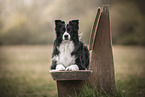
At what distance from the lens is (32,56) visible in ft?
39.6

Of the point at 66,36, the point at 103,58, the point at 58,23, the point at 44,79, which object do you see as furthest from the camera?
the point at 44,79

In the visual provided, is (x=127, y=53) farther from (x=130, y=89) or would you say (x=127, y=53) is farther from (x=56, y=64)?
(x=56, y=64)

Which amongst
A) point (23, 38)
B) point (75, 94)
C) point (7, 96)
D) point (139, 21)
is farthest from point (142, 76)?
point (23, 38)

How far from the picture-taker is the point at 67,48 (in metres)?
3.13

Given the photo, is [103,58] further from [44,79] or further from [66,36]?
[44,79]

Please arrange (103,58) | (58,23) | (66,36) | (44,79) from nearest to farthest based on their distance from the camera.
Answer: (66,36) < (58,23) < (103,58) < (44,79)

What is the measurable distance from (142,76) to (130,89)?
1.66 meters

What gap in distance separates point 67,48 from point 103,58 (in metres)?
0.75

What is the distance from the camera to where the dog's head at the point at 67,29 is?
3.07m

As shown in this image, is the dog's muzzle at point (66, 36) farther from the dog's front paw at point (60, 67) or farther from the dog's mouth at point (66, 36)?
the dog's front paw at point (60, 67)

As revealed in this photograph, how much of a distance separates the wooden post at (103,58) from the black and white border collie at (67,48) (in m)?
0.39

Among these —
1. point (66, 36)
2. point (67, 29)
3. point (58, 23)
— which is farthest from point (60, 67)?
point (58, 23)

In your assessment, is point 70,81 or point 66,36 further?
point 70,81

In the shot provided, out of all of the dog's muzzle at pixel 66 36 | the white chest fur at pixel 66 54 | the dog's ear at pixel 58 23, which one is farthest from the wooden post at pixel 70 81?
the dog's ear at pixel 58 23
